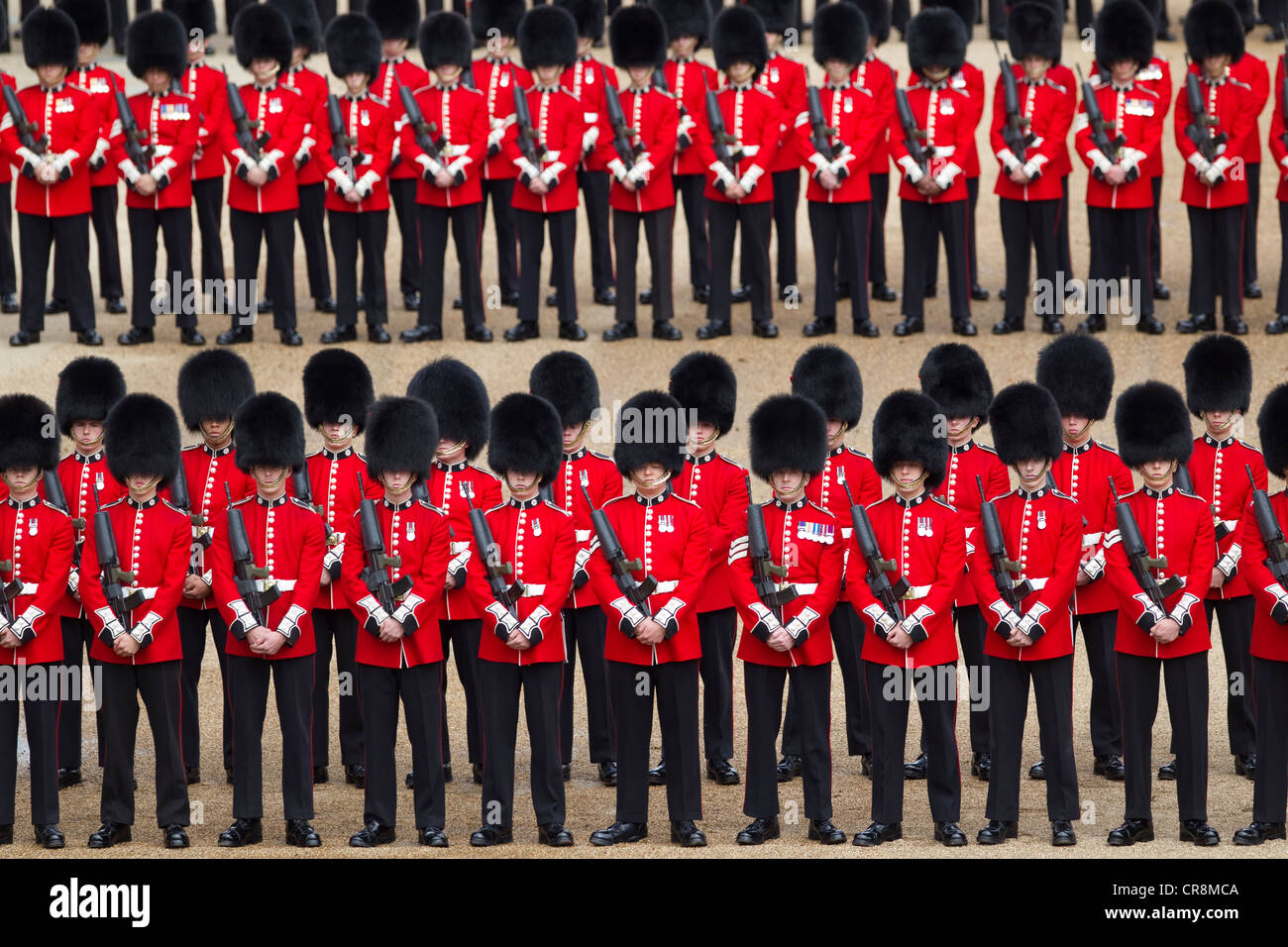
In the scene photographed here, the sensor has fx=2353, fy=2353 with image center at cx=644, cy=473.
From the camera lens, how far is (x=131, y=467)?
8.03m

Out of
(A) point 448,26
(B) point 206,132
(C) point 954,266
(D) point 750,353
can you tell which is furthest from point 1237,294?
(B) point 206,132

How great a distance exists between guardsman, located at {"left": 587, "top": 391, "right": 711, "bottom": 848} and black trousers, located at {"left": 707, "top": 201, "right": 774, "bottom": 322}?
393 cm

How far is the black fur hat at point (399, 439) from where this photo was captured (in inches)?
315

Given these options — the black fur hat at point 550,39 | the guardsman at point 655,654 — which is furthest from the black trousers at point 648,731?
the black fur hat at point 550,39

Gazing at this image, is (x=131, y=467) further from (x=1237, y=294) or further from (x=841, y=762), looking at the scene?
(x=1237, y=294)

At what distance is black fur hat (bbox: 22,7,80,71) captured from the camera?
37.5 feet

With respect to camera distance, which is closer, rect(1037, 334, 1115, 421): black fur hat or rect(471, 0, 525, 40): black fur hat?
rect(1037, 334, 1115, 421): black fur hat

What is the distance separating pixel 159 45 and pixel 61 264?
119 cm

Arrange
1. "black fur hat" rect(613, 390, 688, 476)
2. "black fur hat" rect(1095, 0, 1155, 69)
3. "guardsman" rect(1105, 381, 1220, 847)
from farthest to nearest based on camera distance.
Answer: "black fur hat" rect(1095, 0, 1155, 69), "black fur hat" rect(613, 390, 688, 476), "guardsman" rect(1105, 381, 1220, 847)

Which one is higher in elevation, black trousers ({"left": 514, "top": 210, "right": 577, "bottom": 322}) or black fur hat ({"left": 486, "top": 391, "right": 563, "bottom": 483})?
black trousers ({"left": 514, "top": 210, "right": 577, "bottom": 322})

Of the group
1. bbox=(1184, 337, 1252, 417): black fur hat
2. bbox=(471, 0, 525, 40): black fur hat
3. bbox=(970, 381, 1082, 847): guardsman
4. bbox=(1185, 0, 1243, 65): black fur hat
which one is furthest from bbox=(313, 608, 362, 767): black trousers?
bbox=(1185, 0, 1243, 65): black fur hat

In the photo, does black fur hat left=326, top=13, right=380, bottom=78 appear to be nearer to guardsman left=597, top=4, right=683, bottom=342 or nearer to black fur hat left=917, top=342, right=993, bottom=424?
guardsman left=597, top=4, right=683, bottom=342

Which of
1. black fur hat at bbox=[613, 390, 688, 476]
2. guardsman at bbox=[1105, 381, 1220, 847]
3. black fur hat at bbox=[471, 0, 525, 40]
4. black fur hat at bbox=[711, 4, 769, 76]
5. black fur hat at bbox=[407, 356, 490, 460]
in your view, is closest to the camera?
guardsman at bbox=[1105, 381, 1220, 847]

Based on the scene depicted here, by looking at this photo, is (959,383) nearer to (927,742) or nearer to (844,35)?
(927,742)
